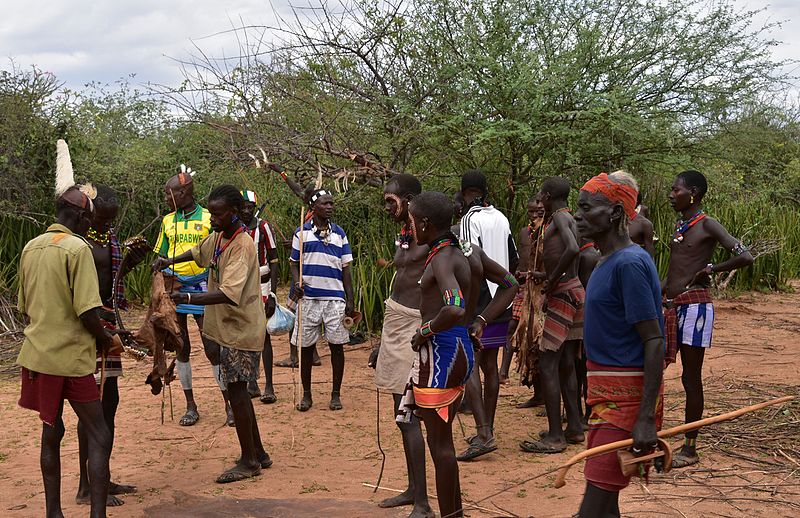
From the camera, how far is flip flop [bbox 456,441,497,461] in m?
5.58

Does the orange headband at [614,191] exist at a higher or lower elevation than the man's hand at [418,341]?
higher

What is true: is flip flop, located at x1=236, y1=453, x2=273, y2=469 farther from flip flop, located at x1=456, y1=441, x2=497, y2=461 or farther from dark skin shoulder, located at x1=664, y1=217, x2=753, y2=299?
dark skin shoulder, located at x1=664, y1=217, x2=753, y2=299

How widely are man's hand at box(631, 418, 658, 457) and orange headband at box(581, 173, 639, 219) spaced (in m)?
0.89

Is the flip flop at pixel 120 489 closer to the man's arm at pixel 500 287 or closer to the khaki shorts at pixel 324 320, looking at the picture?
the khaki shorts at pixel 324 320

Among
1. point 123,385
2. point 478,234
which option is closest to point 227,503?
point 478,234

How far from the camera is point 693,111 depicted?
10805 millimetres

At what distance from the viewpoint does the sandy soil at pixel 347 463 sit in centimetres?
469

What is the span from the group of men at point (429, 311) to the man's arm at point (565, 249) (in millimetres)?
16

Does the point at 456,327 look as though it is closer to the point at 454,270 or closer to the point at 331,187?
the point at 454,270

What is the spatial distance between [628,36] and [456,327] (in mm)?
7899

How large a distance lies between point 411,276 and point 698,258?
203 cm

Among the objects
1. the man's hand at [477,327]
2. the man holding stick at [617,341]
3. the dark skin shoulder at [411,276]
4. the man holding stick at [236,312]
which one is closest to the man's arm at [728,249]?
the man's hand at [477,327]

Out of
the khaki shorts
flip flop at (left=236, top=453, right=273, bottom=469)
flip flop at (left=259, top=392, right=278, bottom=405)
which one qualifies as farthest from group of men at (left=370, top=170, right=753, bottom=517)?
flip flop at (left=259, top=392, right=278, bottom=405)

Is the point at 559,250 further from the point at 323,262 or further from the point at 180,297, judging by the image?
the point at 180,297
